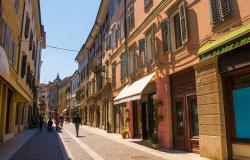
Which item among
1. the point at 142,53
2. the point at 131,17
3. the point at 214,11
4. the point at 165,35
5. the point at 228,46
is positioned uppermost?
the point at 131,17

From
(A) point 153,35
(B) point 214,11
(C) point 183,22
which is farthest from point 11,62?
(B) point 214,11

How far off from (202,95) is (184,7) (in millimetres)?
3862

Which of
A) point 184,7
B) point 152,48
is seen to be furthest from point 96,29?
point 184,7

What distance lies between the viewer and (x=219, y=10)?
892 centimetres

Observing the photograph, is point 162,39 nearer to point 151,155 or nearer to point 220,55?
point 220,55

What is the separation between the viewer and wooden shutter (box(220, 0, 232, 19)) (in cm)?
851

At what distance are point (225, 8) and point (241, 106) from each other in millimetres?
3145

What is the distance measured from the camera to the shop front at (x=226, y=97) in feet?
26.1

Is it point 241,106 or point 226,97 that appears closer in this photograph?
point 241,106

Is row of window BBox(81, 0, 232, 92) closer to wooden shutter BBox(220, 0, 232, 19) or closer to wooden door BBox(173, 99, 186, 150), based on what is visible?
wooden shutter BBox(220, 0, 232, 19)

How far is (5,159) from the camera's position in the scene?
31.6 ft

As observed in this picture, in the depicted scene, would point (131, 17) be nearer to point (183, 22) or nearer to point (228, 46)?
point (183, 22)

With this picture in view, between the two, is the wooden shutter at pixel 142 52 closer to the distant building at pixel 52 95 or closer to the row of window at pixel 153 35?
the row of window at pixel 153 35

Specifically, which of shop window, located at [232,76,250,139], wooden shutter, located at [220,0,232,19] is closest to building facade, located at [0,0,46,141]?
wooden shutter, located at [220,0,232,19]
